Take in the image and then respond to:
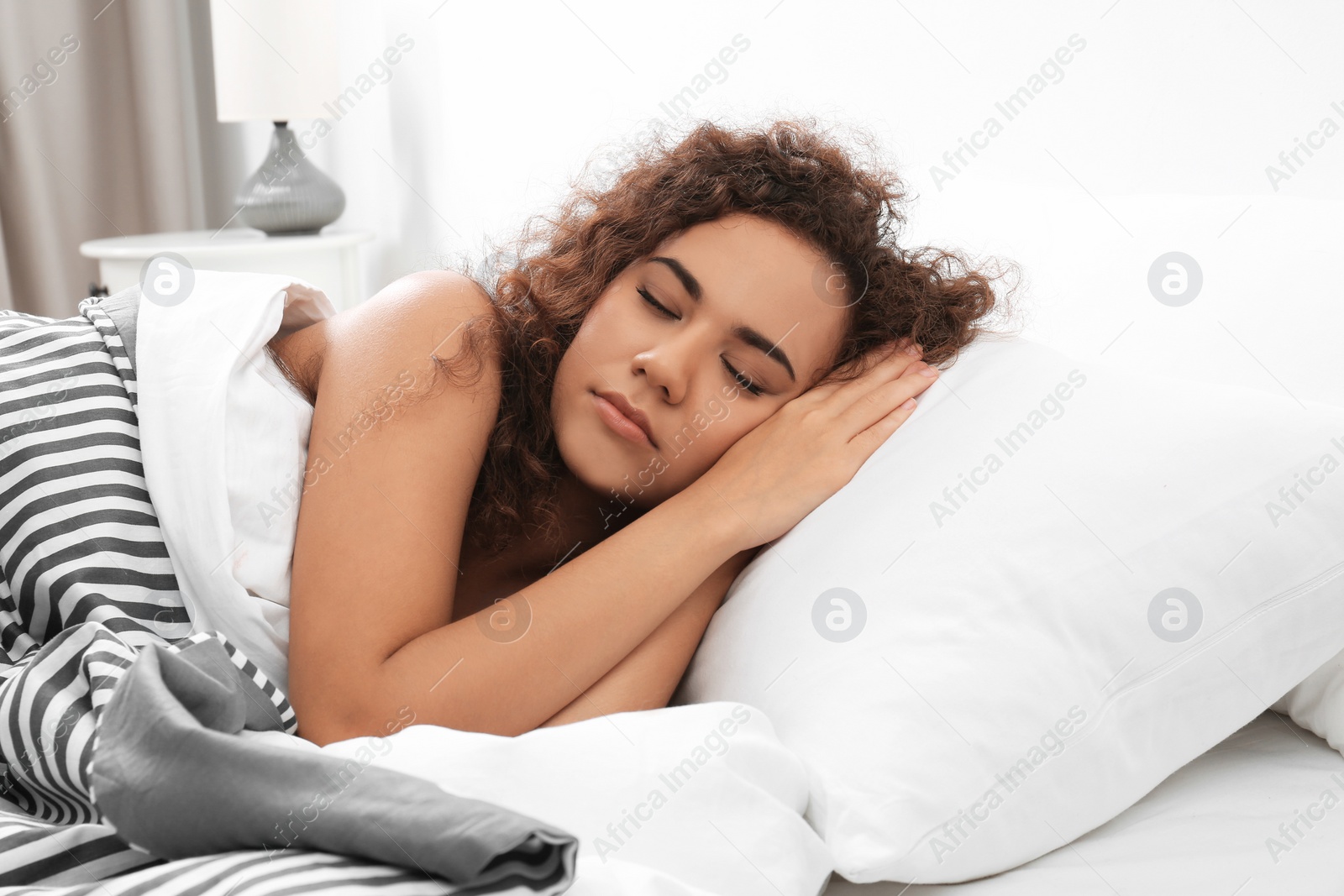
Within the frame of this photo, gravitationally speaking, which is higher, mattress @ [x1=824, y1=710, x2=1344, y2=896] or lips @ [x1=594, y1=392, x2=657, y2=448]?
mattress @ [x1=824, y1=710, x2=1344, y2=896]

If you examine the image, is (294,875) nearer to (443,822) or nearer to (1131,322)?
(443,822)

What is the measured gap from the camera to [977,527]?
2.43ft

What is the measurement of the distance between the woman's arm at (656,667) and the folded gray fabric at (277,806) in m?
0.27

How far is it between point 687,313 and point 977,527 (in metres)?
0.32

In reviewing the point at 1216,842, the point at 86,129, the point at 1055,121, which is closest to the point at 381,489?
the point at 1216,842

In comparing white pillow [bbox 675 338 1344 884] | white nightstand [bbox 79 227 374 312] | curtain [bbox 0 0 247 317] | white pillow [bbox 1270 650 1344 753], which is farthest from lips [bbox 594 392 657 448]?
curtain [bbox 0 0 247 317]

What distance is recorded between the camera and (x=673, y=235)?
0.96m

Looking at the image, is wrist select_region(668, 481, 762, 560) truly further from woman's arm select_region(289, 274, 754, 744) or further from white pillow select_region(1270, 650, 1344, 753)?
white pillow select_region(1270, 650, 1344, 753)

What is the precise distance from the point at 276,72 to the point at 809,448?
1.75 meters

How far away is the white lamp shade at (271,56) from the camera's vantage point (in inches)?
83.0

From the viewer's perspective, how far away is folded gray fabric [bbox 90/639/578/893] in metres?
0.50

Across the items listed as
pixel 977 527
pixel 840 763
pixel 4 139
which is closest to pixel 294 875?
pixel 840 763

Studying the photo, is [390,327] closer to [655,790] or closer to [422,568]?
[422,568]

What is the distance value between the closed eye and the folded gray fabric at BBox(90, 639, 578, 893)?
48cm
